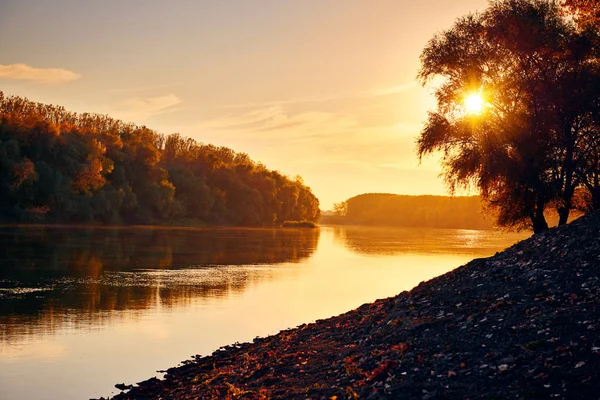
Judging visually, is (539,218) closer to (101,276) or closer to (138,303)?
(138,303)

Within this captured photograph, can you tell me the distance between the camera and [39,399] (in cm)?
1788

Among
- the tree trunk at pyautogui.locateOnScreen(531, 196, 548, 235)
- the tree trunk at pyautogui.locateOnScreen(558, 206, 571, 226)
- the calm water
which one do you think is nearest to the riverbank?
the calm water

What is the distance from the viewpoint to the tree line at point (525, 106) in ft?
113

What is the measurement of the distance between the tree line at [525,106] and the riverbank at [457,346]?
10769mm

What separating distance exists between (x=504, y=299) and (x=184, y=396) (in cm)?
1014

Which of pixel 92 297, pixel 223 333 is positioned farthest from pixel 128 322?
pixel 92 297

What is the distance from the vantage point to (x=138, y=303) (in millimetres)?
34188

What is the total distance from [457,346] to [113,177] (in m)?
118

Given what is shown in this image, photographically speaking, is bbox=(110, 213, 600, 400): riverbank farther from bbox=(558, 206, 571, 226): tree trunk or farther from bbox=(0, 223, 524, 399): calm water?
bbox=(558, 206, 571, 226): tree trunk

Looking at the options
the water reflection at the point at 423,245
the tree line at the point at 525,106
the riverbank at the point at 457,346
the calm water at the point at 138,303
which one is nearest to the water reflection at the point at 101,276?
the calm water at the point at 138,303

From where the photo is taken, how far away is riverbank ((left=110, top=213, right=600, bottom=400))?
13516mm

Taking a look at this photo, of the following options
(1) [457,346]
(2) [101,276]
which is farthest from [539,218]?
(2) [101,276]

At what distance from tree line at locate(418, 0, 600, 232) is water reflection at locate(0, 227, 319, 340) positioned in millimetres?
18192

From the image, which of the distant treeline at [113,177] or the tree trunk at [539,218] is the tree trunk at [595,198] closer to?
the tree trunk at [539,218]
